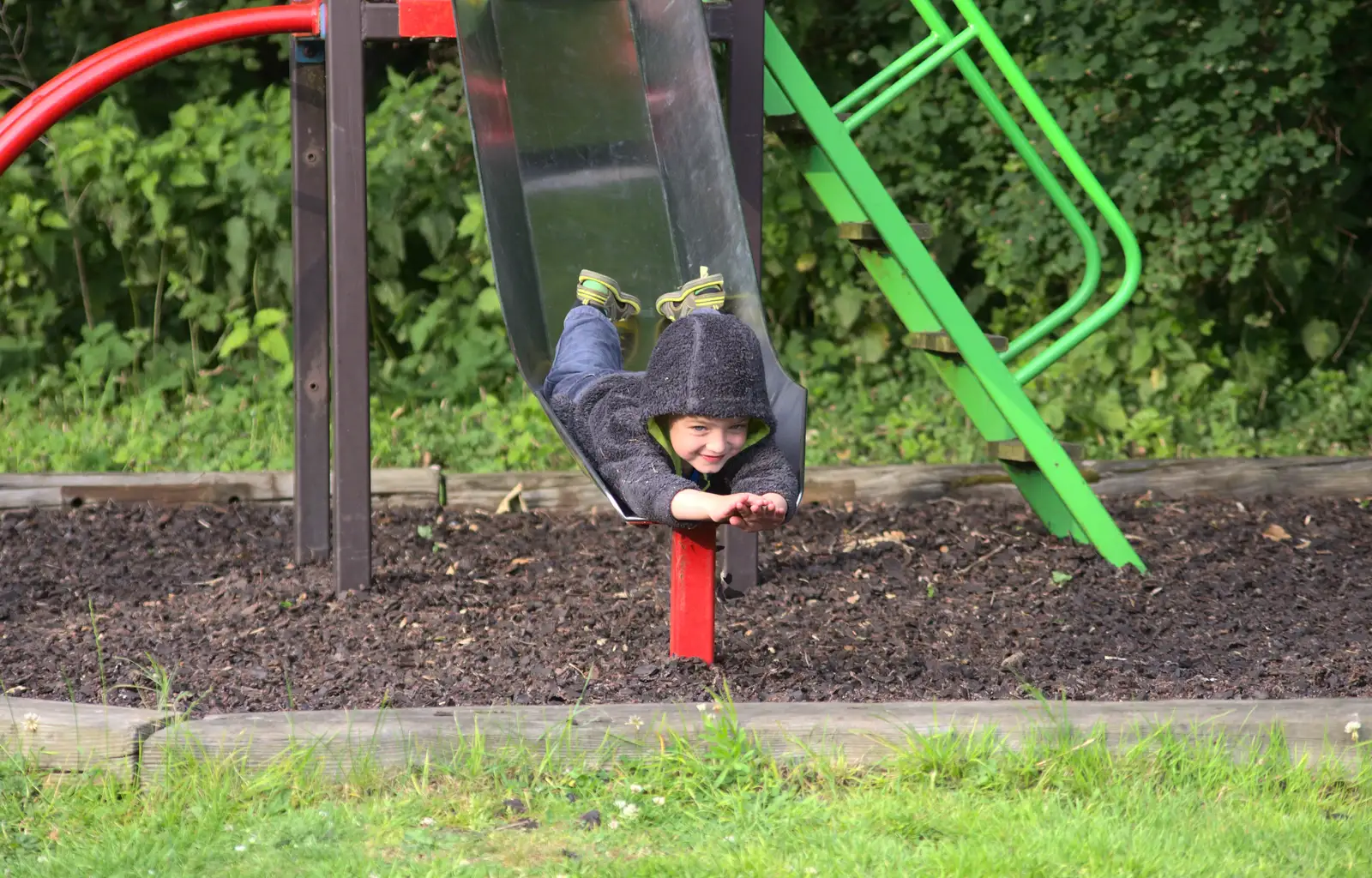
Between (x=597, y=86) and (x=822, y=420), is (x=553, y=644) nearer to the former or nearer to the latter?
(x=597, y=86)

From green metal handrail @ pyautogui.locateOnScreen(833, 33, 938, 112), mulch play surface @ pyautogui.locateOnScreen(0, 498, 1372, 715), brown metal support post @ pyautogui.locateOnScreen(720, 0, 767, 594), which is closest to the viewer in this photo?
mulch play surface @ pyautogui.locateOnScreen(0, 498, 1372, 715)

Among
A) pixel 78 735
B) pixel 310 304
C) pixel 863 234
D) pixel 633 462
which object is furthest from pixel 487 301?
pixel 78 735

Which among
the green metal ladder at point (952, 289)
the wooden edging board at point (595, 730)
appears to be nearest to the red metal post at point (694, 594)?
the wooden edging board at point (595, 730)

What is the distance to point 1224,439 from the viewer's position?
265 inches

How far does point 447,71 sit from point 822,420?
260 cm

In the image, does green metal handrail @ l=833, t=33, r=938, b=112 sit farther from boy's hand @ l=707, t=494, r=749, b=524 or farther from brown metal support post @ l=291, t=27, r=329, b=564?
boy's hand @ l=707, t=494, r=749, b=524

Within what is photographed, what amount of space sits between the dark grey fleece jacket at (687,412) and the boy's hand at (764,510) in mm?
110

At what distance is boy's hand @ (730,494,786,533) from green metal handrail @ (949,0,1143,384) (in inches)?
77.2

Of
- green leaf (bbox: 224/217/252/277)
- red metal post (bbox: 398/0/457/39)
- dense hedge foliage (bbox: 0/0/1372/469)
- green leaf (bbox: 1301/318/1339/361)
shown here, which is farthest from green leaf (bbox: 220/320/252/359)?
green leaf (bbox: 1301/318/1339/361)

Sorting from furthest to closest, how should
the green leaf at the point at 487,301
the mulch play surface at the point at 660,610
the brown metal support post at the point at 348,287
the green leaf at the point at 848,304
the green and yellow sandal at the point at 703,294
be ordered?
the green leaf at the point at 848,304 → the green leaf at the point at 487,301 → the brown metal support post at the point at 348,287 → the green and yellow sandal at the point at 703,294 → the mulch play surface at the point at 660,610

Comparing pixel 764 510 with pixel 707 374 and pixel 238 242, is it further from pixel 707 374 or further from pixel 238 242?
pixel 238 242

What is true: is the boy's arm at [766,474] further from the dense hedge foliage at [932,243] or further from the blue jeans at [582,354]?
the dense hedge foliage at [932,243]

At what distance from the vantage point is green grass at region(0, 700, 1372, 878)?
260 centimetres

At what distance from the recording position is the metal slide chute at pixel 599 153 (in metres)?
4.26
